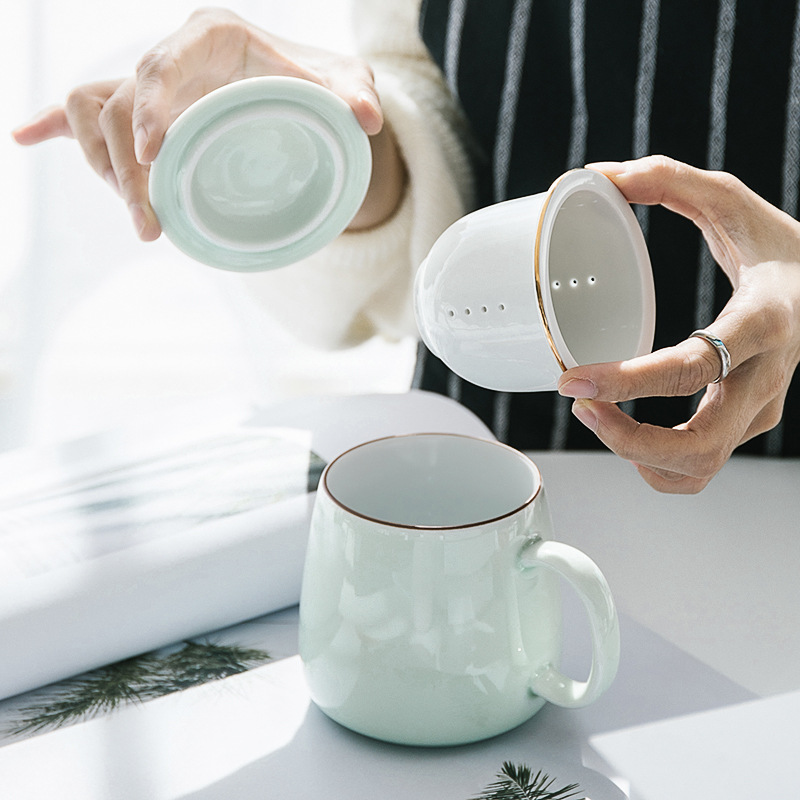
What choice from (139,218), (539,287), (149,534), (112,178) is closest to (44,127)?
(112,178)

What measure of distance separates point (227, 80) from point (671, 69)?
40 cm

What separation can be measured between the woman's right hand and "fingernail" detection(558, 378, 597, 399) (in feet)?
0.59

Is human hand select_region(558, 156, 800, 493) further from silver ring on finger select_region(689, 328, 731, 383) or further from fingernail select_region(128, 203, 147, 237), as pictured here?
fingernail select_region(128, 203, 147, 237)

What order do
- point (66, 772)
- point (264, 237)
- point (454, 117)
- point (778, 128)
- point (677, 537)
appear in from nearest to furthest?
point (66, 772), point (264, 237), point (677, 537), point (778, 128), point (454, 117)

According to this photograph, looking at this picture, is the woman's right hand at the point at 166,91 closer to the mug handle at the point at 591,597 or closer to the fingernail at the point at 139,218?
the fingernail at the point at 139,218

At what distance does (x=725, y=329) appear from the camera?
0.46 meters

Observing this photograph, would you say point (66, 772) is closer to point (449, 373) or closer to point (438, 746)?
point (438, 746)

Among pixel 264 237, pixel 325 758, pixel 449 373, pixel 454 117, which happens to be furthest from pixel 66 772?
pixel 454 117

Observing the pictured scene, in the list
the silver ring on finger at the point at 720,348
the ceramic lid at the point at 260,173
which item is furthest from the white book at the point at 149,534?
the silver ring on finger at the point at 720,348

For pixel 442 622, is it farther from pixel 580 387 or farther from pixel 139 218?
pixel 139 218

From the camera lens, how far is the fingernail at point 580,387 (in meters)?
0.40

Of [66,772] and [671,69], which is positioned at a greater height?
[671,69]

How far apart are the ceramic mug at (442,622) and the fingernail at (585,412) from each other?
0.04m

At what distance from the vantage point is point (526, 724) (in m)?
0.44
